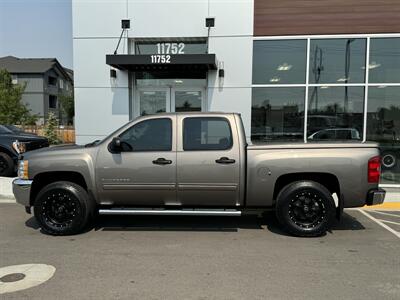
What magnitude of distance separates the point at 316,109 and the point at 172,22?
4814 mm

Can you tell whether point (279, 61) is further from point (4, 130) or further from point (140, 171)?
point (4, 130)

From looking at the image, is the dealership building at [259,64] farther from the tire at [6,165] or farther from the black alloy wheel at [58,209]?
the black alloy wheel at [58,209]

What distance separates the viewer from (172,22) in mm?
11305

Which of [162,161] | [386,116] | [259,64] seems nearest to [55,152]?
[162,161]

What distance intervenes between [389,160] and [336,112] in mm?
1923

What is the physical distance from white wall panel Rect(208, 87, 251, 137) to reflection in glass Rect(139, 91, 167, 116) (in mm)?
1559

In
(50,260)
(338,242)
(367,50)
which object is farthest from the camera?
(367,50)

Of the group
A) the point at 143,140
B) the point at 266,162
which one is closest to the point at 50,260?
the point at 143,140

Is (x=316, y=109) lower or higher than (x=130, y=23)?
lower

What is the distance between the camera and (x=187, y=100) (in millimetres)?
11859

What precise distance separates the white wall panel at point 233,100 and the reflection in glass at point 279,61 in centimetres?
55

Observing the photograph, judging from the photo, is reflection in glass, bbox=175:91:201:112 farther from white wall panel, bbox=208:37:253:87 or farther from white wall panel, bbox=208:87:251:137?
white wall panel, bbox=208:37:253:87

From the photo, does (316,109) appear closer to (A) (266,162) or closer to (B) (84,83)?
(A) (266,162)

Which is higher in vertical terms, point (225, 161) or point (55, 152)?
point (55, 152)
